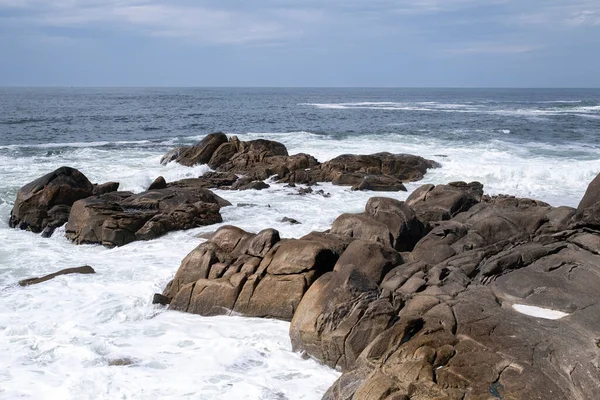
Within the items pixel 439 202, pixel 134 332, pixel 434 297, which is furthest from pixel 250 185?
pixel 434 297

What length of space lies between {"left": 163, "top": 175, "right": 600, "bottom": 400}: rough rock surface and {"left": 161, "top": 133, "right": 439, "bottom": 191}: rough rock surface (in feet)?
32.4

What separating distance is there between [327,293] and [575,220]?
5672 millimetres

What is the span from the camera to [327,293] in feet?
31.4

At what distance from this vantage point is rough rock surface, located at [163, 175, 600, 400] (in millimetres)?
7180

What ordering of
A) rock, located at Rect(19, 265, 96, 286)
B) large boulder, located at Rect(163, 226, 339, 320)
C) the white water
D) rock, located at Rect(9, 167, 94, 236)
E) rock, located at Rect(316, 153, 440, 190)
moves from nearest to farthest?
the white water → large boulder, located at Rect(163, 226, 339, 320) → rock, located at Rect(19, 265, 96, 286) → rock, located at Rect(9, 167, 94, 236) → rock, located at Rect(316, 153, 440, 190)

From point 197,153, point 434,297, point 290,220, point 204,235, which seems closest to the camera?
point 434,297

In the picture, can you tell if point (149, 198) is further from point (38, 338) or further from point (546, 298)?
point (546, 298)

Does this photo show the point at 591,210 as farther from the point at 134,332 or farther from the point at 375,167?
the point at 375,167

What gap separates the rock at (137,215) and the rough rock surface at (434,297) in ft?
14.3

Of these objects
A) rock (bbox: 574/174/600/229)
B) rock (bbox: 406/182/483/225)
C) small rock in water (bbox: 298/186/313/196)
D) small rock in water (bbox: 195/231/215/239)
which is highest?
rock (bbox: 574/174/600/229)

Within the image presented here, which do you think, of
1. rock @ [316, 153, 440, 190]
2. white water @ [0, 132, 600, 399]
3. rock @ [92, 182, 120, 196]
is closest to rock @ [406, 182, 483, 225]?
white water @ [0, 132, 600, 399]

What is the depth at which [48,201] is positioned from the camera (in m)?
18.4

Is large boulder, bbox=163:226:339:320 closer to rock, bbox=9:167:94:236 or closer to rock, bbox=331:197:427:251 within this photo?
rock, bbox=331:197:427:251

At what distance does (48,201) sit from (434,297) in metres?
13.3
